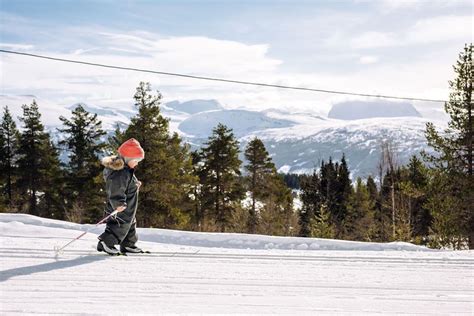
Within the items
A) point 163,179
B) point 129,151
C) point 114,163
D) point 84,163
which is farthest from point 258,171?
point 114,163

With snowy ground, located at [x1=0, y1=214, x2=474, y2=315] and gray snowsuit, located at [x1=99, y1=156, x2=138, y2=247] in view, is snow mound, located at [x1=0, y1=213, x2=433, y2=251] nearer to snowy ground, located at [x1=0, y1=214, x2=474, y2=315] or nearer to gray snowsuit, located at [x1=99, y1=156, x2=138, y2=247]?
snowy ground, located at [x1=0, y1=214, x2=474, y2=315]

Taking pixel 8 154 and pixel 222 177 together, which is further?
pixel 8 154

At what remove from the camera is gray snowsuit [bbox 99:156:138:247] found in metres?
6.14

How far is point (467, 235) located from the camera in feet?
66.4

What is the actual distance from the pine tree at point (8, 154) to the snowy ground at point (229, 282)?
3432 cm

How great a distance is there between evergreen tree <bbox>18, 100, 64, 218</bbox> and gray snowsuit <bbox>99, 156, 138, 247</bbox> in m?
32.6

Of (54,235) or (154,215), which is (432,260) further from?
(154,215)

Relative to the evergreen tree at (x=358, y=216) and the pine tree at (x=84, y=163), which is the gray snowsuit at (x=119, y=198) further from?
the evergreen tree at (x=358, y=216)

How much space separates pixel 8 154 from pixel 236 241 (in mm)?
33089

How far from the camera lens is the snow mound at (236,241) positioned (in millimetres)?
9633

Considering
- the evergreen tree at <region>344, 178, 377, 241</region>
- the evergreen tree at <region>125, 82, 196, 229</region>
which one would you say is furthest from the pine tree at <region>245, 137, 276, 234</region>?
the evergreen tree at <region>344, 178, 377, 241</region>

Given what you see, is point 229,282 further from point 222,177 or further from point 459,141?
point 222,177

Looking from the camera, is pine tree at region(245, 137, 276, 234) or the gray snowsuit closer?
the gray snowsuit

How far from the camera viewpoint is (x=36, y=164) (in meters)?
37.8
